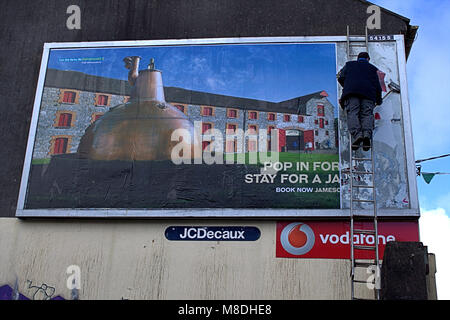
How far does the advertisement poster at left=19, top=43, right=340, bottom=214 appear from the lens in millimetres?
9852

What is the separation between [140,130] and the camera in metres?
10.5

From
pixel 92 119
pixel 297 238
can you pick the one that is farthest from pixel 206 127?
pixel 297 238

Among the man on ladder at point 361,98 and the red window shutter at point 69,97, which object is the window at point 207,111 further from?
the red window shutter at point 69,97

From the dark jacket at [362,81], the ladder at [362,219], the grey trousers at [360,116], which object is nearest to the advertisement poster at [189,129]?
the ladder at [362,219]

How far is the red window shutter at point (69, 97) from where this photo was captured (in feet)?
35.9

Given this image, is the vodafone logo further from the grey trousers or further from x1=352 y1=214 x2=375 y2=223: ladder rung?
the grey trousers

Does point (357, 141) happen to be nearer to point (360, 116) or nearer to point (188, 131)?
point (360, 116)

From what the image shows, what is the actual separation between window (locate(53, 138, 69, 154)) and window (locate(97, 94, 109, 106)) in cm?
105

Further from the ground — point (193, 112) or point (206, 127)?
point (193, 112)

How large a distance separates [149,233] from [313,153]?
3.52m

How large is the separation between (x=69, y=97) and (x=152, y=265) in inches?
163

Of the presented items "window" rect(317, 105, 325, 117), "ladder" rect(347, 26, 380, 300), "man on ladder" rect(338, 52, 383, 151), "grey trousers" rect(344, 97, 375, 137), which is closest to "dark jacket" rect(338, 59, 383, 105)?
"man on ladder" rect(338, 52, 383, 151)

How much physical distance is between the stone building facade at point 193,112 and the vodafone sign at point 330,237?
1533 mm

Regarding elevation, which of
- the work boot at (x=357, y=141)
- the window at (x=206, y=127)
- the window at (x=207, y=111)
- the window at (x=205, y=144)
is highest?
the window at (x=207, y=111)
